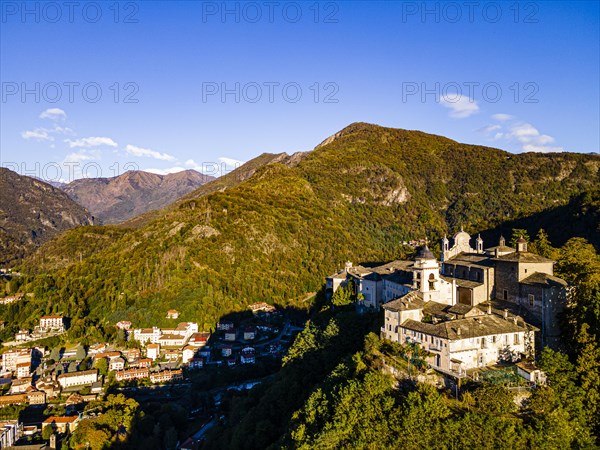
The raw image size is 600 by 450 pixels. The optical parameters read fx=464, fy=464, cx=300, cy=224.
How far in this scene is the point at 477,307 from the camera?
33.7m

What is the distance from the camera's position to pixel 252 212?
122 m

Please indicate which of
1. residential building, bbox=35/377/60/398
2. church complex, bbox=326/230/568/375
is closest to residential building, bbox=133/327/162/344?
residential building, bbox=35/377/60/398

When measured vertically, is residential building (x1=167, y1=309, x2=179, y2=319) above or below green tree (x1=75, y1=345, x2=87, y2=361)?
above

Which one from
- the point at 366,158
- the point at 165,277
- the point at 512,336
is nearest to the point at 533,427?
the point at 512,336

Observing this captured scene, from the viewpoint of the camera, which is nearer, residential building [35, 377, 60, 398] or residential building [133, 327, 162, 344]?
residential building [35, 377, 60, 398]

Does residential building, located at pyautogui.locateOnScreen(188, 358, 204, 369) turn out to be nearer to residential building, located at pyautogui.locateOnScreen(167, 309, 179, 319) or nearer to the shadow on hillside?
residential building, located at pyautogui.locateOnScreen(167, 309, 179, 319)

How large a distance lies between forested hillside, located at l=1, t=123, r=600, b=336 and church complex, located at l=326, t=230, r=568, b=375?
47541 millimetres

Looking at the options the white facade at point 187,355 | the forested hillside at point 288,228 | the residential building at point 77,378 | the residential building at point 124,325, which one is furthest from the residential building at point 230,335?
the residential building at point 77,378

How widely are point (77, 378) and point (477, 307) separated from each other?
55.4 metres

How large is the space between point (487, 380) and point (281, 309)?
70.5 metres

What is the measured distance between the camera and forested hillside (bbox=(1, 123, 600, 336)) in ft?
313

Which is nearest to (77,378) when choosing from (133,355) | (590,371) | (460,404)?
(133,355)

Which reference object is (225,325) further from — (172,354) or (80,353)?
(80,353)

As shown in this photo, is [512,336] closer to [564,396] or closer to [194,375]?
[564,396]
